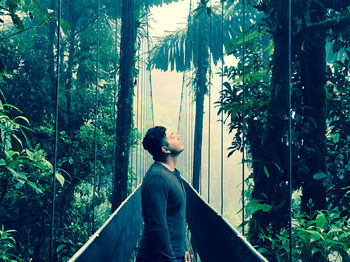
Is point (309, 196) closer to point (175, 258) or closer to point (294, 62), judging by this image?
point (294, 62)

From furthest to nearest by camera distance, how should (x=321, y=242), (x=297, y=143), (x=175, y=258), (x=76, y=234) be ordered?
(x=76, y=234) < (x=297, y=143) < (x=321, y=242) < (x=175, y=258)

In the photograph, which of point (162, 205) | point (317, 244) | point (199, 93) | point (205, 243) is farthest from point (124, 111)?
point (199, 93)

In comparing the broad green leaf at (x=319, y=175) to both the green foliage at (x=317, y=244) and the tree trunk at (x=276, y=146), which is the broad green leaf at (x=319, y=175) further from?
the green foliage at (x=317, y=244)

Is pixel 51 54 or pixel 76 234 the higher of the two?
pixel 51 54

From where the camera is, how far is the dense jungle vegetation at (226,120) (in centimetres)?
273

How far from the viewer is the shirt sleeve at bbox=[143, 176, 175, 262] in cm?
151

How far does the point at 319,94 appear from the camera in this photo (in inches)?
120

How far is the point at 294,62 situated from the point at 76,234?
14.8 ft

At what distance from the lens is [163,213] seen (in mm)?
1526

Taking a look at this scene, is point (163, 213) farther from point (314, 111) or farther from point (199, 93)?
point (199, 93)

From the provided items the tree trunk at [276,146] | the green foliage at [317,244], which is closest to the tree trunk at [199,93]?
the tree trunk at [276,146]

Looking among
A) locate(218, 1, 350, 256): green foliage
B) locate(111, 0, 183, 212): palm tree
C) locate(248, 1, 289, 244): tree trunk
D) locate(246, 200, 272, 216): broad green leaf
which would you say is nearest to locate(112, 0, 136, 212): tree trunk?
locate(111, 0, 183, 212): palm tree

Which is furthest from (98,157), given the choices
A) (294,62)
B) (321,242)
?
(321,242)

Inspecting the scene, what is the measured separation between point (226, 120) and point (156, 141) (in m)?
2.28
